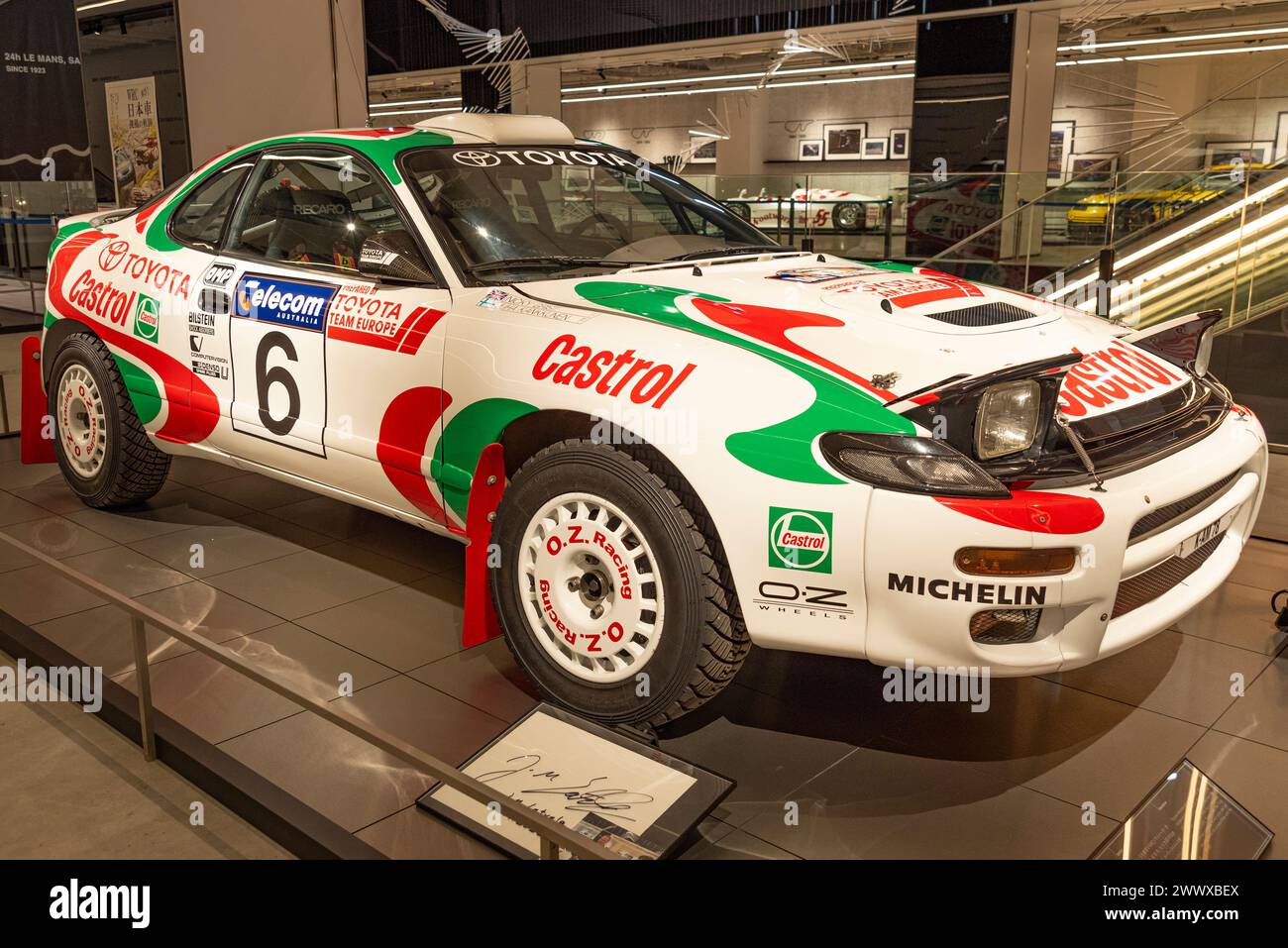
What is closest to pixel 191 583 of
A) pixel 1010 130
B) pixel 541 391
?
pixel 541 391

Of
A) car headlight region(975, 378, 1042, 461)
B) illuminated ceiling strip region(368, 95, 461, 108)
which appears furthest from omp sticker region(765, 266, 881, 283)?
illuminated ceiling strip region(368, 95, 461, 108)

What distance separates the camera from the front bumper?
2225 millimetres

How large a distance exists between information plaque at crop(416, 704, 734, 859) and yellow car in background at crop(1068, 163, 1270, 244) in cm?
496

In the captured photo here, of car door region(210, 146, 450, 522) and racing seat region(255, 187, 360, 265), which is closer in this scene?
car door region(210, 146, 450, 522)

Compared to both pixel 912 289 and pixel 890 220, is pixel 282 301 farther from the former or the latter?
pixel 890 220

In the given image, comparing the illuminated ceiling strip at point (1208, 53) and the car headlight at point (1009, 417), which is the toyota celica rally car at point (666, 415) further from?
the illuminated ceiling strip at point (1208, 53)

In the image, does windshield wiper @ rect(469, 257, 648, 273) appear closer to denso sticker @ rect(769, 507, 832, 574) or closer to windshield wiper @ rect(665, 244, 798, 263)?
windshield wiper @ rect(665, 244, 798, 263)

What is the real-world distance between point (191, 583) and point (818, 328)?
252 centimetres

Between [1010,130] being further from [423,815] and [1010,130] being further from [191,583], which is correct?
[423,815]

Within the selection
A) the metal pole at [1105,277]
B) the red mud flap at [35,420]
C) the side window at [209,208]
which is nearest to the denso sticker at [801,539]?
the side window at [209,208]

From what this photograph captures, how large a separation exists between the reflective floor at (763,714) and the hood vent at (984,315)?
107 cm

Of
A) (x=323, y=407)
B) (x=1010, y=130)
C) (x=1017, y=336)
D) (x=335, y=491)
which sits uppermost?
(x=1010, y=130)

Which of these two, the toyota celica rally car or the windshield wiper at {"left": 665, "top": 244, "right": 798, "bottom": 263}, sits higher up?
the windshield wiper at {"left": 665, "top": 244, "right": 798, "bottom": 263}

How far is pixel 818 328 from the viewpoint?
104 inches
